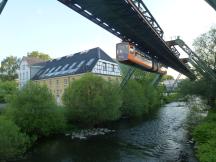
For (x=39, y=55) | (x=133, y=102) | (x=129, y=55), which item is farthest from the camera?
(x=39, y=55)

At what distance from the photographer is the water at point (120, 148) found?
1767 cm

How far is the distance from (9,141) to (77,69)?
1094 inches

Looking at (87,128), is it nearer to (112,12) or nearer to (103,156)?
(103,156)

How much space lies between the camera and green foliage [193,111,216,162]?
1440cm

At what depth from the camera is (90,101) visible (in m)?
28.7

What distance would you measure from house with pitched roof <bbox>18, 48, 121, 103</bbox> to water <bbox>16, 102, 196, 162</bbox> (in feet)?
60.4

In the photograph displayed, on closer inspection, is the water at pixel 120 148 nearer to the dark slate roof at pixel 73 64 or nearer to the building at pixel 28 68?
the dark slate roof at pixel 73 64

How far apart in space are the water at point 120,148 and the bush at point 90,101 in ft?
11.4

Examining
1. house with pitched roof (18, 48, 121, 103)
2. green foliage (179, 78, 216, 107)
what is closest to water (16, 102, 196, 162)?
green foliage (179, 78, 216, 107)

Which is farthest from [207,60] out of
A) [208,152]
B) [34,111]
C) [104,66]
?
[104,66]

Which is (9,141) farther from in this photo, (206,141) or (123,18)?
(206,141)

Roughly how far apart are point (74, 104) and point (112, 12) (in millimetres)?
16752

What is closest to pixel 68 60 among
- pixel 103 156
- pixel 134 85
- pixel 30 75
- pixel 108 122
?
pixel 30 75

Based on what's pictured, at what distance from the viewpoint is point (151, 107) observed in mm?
49719
